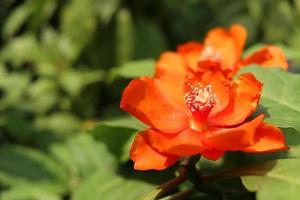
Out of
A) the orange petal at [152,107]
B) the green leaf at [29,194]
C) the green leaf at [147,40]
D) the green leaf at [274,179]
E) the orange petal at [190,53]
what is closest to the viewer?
the green leaf at [274,179]

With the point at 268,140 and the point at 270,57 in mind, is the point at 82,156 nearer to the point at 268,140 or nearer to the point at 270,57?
the point at 270,57

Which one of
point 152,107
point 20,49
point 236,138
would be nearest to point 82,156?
point 152,107

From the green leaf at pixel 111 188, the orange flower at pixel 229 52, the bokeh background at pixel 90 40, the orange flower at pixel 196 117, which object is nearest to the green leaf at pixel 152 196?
the orange flower at pixel 196 117

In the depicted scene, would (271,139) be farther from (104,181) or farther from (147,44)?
(147,44)

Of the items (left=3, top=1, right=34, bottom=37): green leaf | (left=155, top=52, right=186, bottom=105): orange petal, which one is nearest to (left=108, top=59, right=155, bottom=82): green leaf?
(left=155, top=52, right=186, bottom=105): orange petal

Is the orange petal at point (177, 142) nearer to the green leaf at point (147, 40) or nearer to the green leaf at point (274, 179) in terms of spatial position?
the green leaf at point (274, 179)

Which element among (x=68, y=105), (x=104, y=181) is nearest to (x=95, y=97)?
(x=68, y=105)
